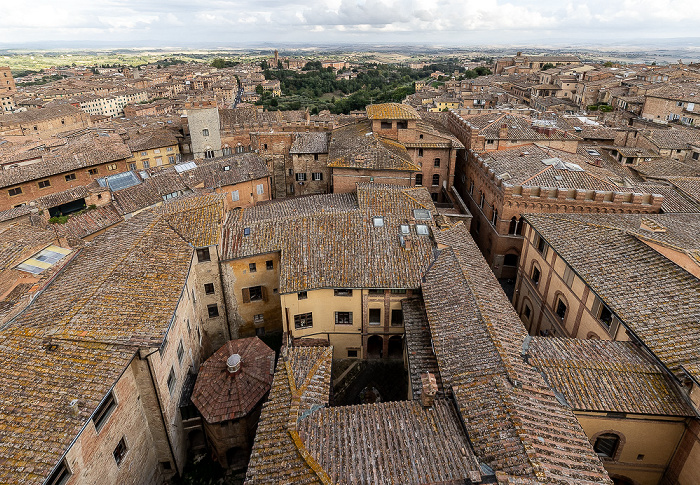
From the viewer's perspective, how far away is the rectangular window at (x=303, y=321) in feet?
87.7

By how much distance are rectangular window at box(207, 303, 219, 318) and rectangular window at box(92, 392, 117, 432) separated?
1220cm

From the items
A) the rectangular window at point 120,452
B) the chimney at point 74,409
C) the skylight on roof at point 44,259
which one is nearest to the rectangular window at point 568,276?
the rectangular window at point 120,452

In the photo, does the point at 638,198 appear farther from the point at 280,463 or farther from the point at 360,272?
the point at 280,463

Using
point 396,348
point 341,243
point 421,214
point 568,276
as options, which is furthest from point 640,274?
point 341,243

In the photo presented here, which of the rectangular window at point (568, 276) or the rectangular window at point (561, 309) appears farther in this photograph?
the rectangular window at point (561, 309)

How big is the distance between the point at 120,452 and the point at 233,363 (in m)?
6.34

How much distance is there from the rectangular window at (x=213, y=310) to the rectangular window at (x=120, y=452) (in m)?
12.0

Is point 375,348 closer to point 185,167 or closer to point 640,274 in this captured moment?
point 640,274

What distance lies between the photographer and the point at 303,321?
27.0 meters

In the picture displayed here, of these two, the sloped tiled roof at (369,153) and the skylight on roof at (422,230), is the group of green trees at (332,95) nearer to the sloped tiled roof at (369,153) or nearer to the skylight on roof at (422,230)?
the sloped tiled roof at (369,153)

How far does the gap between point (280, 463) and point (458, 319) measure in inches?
419

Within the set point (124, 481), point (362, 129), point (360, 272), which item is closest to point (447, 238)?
point (360, 272)

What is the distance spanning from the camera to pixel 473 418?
15477mm

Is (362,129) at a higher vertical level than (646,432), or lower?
higher
